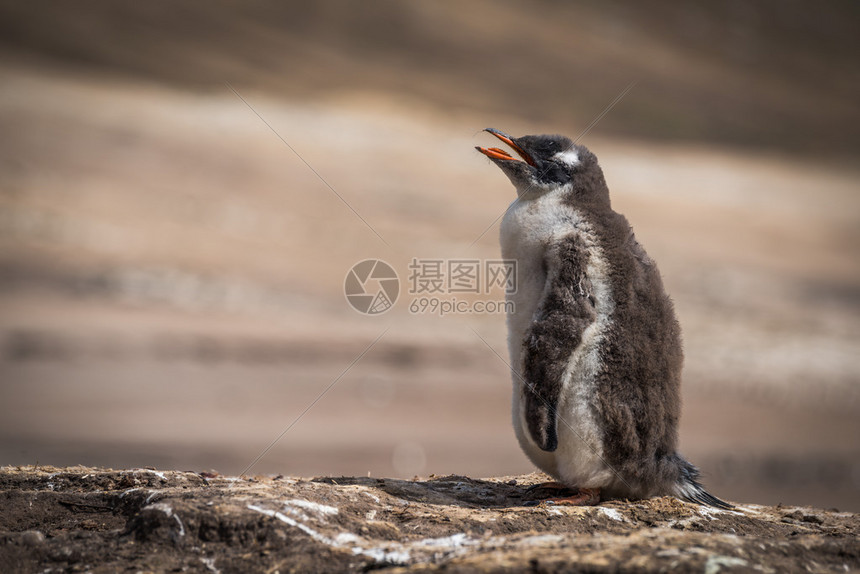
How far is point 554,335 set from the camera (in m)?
5.52

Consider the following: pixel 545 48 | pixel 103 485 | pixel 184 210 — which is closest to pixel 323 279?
pixel 184 210

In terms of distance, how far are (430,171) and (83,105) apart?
61.8 ft

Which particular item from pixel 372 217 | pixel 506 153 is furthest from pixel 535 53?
pixel 506 153

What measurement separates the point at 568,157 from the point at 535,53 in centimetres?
6108

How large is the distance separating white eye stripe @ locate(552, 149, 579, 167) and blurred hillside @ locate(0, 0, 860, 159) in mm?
50012

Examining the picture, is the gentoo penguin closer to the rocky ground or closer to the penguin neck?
the penguin neck

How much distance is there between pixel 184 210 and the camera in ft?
111

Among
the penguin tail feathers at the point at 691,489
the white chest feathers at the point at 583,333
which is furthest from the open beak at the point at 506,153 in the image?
the penguin tail feathers at the point at 691,489

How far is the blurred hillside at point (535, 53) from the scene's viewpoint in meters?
56.0

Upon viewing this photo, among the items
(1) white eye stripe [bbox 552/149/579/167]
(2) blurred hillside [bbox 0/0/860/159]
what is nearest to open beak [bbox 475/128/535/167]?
(1) white eye stripe [bbox 552/149/579/167]

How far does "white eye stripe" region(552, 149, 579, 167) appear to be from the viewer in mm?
5984

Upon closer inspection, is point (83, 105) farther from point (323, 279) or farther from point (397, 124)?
point (323, 279)
